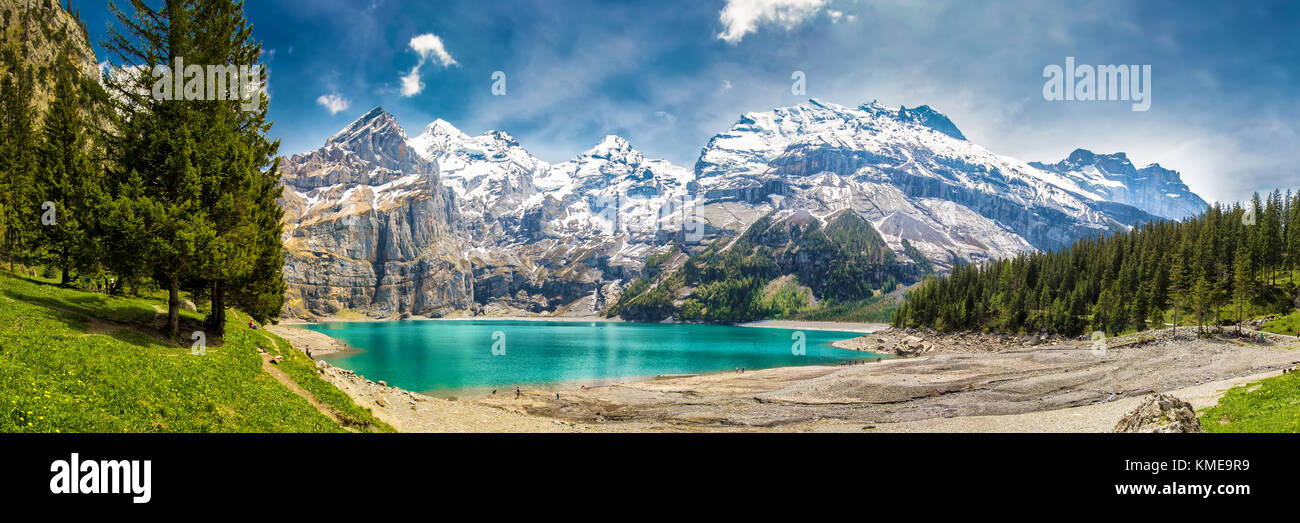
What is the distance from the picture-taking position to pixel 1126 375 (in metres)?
58.1

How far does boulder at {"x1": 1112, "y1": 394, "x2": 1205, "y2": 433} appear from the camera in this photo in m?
21.8

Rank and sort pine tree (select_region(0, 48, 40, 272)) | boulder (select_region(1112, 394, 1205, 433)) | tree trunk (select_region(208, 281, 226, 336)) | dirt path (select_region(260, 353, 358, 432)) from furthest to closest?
pine tree (select_region(0, 48, 40, 272)) → tree trunk (select_region(208, 281, 226, 336)) → dirt path (select_region(260, 353, 358, 432)) → boulder (select_region(1112, 394, 1205, 433))

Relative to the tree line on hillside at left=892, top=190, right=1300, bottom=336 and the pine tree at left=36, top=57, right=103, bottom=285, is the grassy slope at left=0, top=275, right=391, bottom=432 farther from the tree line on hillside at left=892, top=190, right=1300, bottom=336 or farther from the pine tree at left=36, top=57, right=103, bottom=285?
the tree line on hillside at left=892, top=190, right=1300, bottom=336

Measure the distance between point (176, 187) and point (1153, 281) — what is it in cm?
14560

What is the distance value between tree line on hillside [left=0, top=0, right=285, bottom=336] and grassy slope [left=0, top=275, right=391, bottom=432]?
246 centimetres

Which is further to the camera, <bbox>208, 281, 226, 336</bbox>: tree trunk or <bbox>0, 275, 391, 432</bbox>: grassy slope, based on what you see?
<bbox>208, 281, 226, 336</bbox>: tree trunk

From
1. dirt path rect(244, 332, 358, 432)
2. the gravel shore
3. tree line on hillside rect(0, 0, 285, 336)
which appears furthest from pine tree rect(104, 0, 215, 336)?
the gravel shore

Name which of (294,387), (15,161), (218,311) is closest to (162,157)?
(218,311)

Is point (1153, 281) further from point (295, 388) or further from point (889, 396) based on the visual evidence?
point (295, 388)

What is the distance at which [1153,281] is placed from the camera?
339 ft

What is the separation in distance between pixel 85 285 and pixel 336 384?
25.2 m

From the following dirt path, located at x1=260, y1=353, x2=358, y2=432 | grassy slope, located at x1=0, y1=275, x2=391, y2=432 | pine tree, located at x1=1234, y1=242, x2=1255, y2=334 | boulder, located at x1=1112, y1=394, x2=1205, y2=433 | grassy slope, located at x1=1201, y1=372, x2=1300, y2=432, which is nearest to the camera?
grassy slope, located at x1=0, y1=275, x2=391, y2=432
